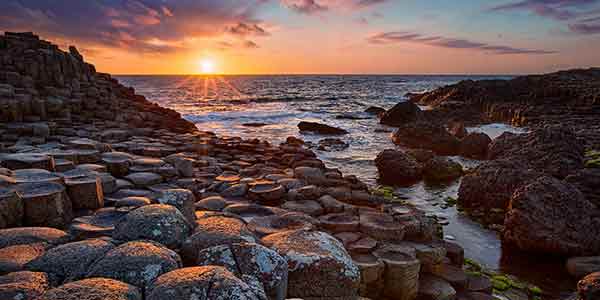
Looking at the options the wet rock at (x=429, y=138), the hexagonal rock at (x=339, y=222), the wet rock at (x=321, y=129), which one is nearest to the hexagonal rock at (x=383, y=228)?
the hexagonal rock at (x=339, y=222)

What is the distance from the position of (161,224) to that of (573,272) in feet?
20.7

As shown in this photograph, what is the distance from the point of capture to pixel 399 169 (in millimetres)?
11305

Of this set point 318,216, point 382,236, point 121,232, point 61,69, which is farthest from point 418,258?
point 61,69

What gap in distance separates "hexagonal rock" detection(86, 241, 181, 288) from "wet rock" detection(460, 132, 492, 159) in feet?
49.2

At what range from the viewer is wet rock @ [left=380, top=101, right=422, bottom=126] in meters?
25.2

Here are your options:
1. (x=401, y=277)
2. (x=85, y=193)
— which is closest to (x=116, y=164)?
(x=85, y=193)

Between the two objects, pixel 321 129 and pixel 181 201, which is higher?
pixel 181 201

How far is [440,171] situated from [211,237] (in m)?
9.95

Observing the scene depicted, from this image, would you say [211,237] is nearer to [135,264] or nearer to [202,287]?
[135,264]

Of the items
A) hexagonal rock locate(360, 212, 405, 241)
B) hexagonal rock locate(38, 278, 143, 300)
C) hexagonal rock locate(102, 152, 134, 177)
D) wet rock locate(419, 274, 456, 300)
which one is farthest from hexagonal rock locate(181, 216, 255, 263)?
hexagonal rock locate(102, 152, 134, 177)

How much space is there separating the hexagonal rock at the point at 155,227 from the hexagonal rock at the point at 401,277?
2405 millimetres

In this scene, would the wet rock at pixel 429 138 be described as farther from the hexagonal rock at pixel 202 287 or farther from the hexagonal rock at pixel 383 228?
the hexagonal rock at pixel 202 287

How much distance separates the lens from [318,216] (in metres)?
5.36

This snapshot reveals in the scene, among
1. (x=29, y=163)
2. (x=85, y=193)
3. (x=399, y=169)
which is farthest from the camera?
(x=399, y=169)
